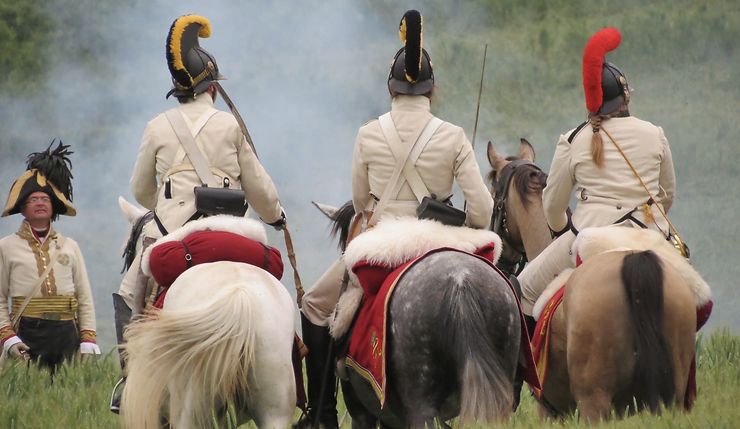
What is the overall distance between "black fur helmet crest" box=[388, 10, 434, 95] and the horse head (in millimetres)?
1833

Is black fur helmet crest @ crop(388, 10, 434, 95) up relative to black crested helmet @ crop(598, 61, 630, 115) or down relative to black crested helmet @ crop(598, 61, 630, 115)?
up

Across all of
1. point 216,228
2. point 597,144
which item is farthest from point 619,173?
point 216,228

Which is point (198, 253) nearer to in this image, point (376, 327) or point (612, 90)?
point (376, 327)

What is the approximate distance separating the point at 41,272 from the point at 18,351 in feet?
2.08

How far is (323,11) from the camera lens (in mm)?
20469

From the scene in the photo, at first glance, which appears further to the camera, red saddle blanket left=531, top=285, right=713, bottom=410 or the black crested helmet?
the black crested helmet

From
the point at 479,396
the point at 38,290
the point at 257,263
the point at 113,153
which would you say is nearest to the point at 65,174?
the point at 38,290

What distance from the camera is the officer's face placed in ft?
37.1

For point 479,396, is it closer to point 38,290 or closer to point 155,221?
point 155,221

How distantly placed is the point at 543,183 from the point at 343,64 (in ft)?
34.5

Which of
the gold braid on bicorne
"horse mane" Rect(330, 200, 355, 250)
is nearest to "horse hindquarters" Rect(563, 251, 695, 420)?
the gold braid on bicorne

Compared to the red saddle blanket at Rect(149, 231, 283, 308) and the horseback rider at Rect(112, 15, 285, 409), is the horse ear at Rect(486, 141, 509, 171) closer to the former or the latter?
the horseback rider at Rect(112, 15, 285, 409)

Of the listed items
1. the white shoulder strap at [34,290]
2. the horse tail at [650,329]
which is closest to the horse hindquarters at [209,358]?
the horse tail at [650,329]

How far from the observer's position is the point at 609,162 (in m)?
8.81
